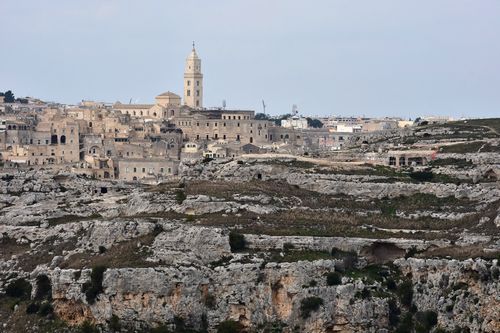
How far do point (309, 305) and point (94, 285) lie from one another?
8641mm

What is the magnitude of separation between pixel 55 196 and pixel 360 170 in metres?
16.3

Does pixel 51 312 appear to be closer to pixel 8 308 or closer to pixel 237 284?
pixel 8 308

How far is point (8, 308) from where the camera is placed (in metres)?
69.1

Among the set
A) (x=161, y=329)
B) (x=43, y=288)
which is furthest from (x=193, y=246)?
(x=43, y=288)

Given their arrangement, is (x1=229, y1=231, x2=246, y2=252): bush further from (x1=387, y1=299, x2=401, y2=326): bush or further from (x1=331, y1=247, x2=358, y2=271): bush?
(x1=387, y1=299, x2=401, y2=326): bush

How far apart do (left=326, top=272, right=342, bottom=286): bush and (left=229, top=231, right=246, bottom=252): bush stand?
427cm

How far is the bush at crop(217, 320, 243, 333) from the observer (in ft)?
206

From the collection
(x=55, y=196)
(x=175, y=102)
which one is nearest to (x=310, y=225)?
(x=55, y=196)

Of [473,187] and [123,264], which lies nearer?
[123,264]

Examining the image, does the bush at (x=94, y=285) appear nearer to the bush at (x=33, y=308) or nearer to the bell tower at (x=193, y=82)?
the bush at (x=33, y=308)

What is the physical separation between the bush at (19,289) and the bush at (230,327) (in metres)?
10.4

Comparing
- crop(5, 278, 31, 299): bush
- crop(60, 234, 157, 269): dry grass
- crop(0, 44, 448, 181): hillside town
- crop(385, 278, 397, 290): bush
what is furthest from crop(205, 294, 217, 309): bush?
crop(0, 44, 448, 181): hillside town

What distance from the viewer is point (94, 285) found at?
64625 mm

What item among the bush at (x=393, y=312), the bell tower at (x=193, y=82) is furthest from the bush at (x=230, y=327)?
the bell tower at (x=193, y=82)
